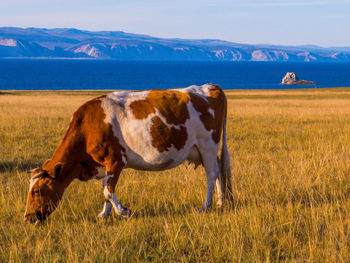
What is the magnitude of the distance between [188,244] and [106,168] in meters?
1.60

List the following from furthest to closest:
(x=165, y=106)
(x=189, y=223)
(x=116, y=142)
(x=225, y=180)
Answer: (x=225, y=180), (x=165, y=106), (x=116, y=142), (x=189, y=223)

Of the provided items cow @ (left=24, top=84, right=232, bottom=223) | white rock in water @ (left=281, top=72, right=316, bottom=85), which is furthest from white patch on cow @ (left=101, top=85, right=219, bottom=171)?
white rock in water @ (left=281, top=72, right=316, bottom=85)

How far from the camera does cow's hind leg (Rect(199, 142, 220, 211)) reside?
6367mm

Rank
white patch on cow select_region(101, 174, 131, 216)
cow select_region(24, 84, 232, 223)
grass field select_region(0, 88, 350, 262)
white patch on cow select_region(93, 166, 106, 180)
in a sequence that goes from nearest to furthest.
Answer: grass field select_region(0, 88, 350, 262), cow select_region(24, 84, 232, 223), white patch on cow select_region(101, 174, 131, 216), white patch on cow select_region(93, 166, 106, 180)

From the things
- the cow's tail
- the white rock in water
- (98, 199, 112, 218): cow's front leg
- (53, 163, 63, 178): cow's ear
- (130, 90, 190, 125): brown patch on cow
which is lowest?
the white rock in water

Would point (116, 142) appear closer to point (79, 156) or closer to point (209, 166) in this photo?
point (79, 156)

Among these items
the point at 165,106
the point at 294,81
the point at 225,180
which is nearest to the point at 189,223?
the point at 225,180

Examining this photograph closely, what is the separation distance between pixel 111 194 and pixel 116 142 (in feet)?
2.27

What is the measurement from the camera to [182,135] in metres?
6.06

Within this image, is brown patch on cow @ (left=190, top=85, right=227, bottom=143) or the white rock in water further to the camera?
the white rock in water

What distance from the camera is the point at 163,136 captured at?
5.93m

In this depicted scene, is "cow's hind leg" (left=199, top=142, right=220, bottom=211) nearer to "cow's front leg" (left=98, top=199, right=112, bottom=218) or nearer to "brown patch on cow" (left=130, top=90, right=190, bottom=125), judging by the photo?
"brown patch on cow" (left=130, top=90, right=190, bottom=125)

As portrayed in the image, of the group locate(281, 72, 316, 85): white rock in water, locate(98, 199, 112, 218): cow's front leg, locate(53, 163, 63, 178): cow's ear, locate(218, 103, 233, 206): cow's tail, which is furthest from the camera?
locate(281, 72, 316, 85): white rock in water

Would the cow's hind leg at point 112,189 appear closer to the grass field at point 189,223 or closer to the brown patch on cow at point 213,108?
the grass field at point 189,223
